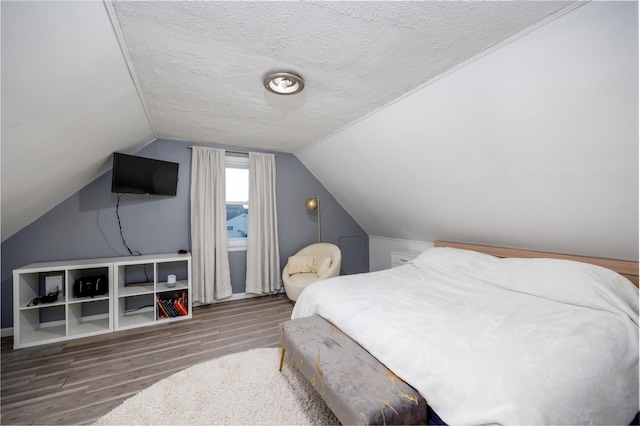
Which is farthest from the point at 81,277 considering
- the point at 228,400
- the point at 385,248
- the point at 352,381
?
the point at 385,248

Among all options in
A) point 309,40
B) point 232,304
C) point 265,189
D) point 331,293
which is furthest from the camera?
point 265,189

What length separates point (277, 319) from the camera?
3338mm

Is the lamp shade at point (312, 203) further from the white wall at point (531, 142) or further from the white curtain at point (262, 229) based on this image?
the white wall at point (531, 142)

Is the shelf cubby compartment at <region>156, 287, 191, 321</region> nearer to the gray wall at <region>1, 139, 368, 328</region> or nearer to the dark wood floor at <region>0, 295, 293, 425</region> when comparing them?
the dark wood floor at <region>0, 295, 293, 425</region>

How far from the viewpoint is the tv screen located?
2.98 m

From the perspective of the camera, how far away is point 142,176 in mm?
3217

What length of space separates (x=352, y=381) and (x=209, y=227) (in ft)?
10.1

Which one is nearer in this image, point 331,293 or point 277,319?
point 331,293

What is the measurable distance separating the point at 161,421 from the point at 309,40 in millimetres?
2606

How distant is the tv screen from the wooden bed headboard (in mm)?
3888

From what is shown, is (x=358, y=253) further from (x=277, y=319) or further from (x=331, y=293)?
(x=331, y=293)

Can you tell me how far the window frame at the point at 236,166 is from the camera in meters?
4.11

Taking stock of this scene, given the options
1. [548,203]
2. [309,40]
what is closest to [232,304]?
[309,40]

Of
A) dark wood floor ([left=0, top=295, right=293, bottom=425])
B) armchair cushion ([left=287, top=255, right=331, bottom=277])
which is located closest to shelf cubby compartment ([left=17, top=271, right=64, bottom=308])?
dark wood floor ([left=0, top=295, right=293, bottom=425])
